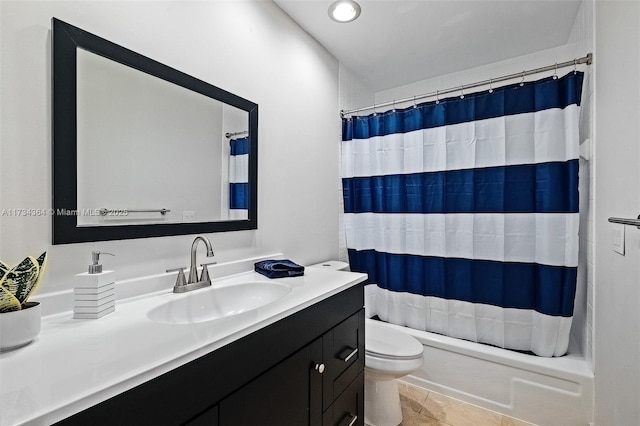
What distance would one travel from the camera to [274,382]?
93 cm

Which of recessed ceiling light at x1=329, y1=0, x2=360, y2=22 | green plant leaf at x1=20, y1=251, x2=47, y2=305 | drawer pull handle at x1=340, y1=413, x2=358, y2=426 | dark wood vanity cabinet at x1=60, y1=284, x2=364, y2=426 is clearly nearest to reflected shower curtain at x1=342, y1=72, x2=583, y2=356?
recessed ceiling light at x1=329, y1=0, x2=360, y2=22

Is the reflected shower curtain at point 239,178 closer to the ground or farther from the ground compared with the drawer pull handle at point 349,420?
farther from the ground

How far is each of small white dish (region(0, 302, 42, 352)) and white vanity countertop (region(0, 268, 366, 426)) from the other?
2cm

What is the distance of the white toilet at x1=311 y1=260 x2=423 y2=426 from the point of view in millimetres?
1590

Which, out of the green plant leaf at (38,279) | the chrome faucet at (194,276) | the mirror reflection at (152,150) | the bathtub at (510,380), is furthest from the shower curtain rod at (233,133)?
the bathtub at (510,380)

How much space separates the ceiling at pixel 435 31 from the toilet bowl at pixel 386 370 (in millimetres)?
1957

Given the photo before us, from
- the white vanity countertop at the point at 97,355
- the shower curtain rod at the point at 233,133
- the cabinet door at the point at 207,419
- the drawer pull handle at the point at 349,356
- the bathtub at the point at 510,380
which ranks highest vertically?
the shower curtain rod at the point at 233,133

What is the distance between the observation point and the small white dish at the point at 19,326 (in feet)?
2.18

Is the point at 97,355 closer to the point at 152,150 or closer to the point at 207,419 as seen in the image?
→ the point at 207,419

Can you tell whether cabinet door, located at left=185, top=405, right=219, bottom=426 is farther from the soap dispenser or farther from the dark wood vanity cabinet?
the soap dispenser

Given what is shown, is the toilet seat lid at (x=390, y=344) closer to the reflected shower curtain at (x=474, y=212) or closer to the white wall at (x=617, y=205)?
the reflected shower curtain at (x=474, y=212)

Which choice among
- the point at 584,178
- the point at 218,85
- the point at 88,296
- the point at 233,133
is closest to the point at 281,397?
the point at 88,296

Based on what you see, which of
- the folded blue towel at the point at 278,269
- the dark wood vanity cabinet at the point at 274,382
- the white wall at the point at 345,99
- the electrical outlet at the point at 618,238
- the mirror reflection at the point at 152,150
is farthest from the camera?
the white wall at the point at 345,99

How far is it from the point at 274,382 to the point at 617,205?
148 centimetres
